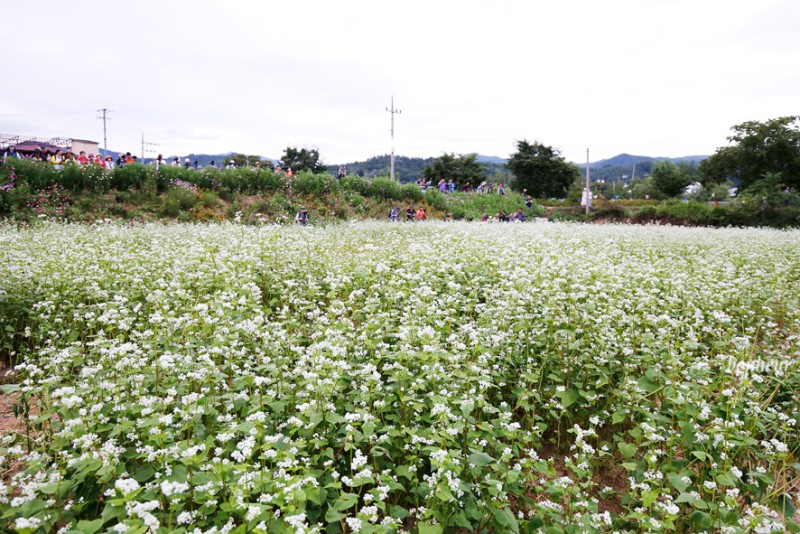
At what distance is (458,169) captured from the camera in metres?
66.9

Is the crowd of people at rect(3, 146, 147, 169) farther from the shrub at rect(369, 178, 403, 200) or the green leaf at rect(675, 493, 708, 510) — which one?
the green leaf at rect(675, 493, 708, 510)

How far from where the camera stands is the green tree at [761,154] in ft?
118

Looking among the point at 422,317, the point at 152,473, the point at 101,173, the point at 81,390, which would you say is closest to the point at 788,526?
the point at 422,317

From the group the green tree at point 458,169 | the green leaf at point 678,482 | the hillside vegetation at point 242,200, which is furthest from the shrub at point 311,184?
the green tree at point 458,169

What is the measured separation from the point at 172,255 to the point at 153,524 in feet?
22.7

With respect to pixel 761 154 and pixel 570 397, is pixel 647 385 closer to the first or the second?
pixel 570 397

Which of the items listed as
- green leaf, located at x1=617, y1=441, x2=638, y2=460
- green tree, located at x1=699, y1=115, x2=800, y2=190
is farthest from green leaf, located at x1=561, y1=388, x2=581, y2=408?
green tree, located at x1=699, y1=115, x2=800, y2=190

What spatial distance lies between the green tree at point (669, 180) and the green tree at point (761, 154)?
2370 cm

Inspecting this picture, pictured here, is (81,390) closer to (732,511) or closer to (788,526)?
(732,511)

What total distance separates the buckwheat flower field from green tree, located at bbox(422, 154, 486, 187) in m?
61.1

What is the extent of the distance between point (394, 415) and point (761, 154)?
155 ft

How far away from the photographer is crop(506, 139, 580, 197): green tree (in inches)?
2142

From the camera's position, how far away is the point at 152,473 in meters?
2.69

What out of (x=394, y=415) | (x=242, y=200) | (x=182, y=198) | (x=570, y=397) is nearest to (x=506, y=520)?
(x=394, y=415)
